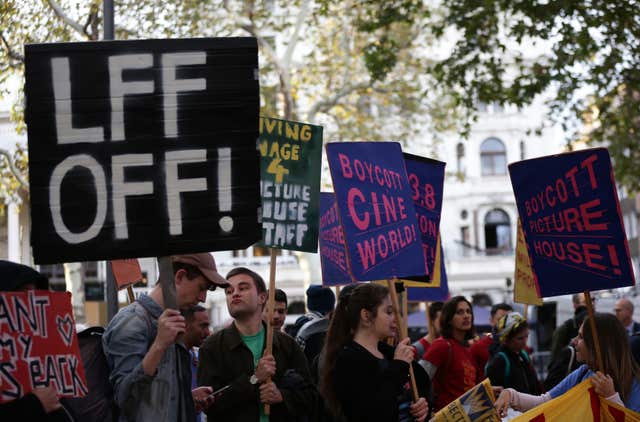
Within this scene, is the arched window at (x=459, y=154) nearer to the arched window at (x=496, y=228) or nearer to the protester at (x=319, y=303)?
the arched window at (x=496, y=228)

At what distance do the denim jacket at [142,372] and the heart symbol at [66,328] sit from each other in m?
0.39

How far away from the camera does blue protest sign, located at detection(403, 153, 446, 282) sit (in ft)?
27.5

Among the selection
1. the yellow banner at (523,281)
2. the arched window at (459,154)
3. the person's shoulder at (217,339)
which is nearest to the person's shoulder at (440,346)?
the yellow banner at (523,281)

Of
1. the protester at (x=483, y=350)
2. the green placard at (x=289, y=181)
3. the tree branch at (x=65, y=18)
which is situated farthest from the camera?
the tree branch at (x=65, y=18)

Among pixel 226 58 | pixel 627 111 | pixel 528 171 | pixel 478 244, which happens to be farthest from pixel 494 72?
pixel 478 244

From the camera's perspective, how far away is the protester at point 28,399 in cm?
444

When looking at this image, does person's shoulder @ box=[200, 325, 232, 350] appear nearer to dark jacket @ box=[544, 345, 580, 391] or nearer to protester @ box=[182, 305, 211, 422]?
protester @ box=[182, 305, 211, 422]

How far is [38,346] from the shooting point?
4660 mm

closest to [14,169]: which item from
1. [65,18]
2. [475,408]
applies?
[65,18]

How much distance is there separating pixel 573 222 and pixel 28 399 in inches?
153

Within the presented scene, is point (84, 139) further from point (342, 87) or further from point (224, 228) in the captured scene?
point (342, 87)

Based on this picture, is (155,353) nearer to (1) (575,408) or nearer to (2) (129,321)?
(2) (129,321)

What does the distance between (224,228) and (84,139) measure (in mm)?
718

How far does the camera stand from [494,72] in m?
18.9
